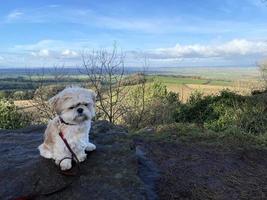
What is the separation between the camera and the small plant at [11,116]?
17.1 m

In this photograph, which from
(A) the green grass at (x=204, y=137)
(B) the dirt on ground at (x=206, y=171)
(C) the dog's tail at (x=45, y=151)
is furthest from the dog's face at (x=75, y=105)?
(A) the green grass at (x=204, y=137)

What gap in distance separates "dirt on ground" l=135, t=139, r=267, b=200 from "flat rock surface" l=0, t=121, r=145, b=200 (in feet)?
2.07

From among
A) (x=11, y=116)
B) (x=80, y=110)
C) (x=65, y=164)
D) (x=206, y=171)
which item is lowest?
(x=11, y=116)

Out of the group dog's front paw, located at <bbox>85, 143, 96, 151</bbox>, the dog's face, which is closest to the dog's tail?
dog's front paw, located at <bbox>85, 143, 96, 151</bbox>

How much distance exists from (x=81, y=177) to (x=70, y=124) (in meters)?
0.76

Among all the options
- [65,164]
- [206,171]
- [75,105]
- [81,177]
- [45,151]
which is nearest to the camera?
[75,105]

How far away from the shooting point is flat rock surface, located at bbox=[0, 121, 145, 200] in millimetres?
5266

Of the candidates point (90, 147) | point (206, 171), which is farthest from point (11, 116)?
point (90, 147)

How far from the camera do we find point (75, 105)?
4906 mm

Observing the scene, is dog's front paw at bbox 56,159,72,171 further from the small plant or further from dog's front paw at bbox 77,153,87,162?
the small plant

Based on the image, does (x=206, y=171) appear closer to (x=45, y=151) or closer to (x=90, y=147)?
(x=90, y=147)

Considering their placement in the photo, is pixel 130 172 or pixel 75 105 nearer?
pixel 75 105

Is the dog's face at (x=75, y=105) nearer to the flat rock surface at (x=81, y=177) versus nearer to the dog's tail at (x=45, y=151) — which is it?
the dog's tail at (x=45, y=151)

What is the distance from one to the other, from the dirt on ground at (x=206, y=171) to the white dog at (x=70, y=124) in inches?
51.5
